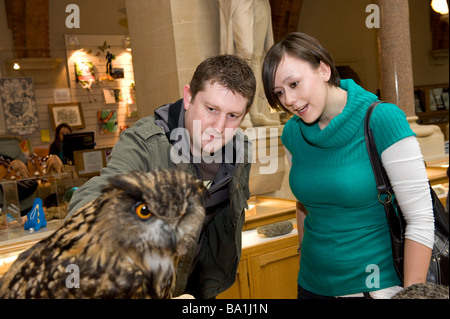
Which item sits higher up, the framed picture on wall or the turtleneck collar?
the framed picture on wall

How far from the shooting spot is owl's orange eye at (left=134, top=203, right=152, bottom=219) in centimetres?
65

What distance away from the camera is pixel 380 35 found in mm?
4574

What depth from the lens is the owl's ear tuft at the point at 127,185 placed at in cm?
66

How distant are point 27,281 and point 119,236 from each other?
187 millimetres

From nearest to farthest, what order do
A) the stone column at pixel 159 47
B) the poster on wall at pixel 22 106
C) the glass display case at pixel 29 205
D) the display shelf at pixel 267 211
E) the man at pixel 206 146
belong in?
1. the man at pixel 206 146
2. the glass display case at pixel 29 205
3. the stone column at pixel 159 47
4. the display shelf at pixel 267 211
5. the poster on wall at pixel 22 106

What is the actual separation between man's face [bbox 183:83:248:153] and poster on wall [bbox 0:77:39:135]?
7.36 meters

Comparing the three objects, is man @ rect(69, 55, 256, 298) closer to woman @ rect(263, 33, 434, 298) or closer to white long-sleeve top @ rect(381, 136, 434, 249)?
woman @ rect(263, 33, 434, 298)

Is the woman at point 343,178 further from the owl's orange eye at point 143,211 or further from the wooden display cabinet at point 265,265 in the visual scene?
the owl's orange eye at point 143,211

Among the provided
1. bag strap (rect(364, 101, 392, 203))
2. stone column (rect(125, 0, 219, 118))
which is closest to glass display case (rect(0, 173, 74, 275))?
stone column (rect(125, 0, 219, 118))

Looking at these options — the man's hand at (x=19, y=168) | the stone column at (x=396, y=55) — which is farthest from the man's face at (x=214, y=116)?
the stone column at (x=396, y=55)

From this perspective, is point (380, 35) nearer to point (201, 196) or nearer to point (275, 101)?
point (275, 101)

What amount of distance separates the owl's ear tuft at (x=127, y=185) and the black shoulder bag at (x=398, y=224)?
0.92 m

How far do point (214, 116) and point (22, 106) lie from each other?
9.29 metres

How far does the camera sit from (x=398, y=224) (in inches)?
54.6
